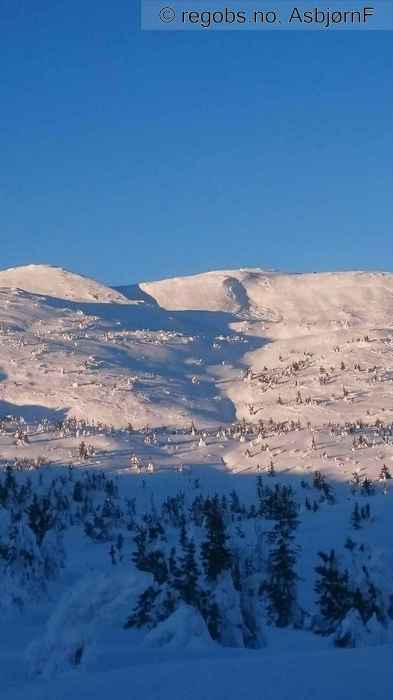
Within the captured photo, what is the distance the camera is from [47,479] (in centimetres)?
10494

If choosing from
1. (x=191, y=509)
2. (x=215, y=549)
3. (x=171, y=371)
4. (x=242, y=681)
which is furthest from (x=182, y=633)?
(x=171, y=371)

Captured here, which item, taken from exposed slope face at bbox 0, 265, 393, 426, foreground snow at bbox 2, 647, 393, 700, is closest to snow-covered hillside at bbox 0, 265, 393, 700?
foreground snow at bbox 2, 647, 393, 700

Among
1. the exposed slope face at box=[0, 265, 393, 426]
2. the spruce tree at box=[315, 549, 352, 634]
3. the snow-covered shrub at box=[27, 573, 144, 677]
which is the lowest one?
the spruce tree at box=[315, 549, 352, 634]

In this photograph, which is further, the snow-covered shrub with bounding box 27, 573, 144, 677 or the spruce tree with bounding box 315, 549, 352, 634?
the spruce tree with bounding box 315, 549, 352, 634

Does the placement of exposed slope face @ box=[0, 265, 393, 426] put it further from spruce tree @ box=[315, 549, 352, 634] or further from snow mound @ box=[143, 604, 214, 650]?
snow mound @ box=[143, 604, 214, 650]

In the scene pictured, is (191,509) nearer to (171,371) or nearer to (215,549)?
(215,549)

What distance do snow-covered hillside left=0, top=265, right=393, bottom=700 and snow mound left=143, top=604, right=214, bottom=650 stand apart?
0.29 ft

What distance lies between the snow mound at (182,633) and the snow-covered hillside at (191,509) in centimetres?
9

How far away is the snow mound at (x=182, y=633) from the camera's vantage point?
20422 millimetres

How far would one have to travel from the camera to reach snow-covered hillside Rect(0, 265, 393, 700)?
19.2 m

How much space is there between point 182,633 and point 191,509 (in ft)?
223

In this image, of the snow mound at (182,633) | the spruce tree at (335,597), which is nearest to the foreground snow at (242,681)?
the snow mound at (182,633)

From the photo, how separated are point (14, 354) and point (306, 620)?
131 m

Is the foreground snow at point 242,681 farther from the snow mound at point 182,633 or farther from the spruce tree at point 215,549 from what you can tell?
the spruce tree at point 215,549
